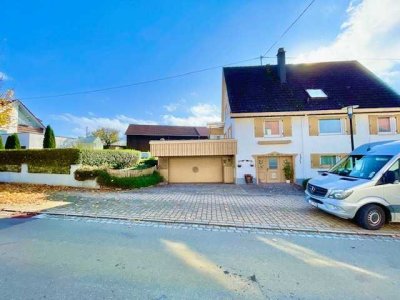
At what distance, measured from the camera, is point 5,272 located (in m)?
3.41

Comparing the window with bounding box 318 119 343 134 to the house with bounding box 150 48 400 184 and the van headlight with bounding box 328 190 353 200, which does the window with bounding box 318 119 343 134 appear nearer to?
the house with bounding box 150 48 400 184

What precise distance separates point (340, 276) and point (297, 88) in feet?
52.0

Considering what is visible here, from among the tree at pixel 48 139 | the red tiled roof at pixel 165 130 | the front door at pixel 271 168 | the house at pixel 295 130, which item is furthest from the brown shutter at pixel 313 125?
the red tiled roof at pixel 165 130

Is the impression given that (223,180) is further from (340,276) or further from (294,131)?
(340,276)

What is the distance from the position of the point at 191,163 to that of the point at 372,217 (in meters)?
12.5

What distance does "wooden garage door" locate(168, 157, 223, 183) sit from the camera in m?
17.0

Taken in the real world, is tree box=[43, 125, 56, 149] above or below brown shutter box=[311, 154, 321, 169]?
above

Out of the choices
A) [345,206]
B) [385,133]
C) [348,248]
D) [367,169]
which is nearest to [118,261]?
[348,248]

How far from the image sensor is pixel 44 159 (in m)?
13.4

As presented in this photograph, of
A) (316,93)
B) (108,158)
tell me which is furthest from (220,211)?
(316,93)

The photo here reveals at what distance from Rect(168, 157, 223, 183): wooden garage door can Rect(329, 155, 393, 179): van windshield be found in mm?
9933

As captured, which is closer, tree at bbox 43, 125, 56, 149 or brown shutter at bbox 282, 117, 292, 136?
brown shutter at bbox 282, 117, 292, 136

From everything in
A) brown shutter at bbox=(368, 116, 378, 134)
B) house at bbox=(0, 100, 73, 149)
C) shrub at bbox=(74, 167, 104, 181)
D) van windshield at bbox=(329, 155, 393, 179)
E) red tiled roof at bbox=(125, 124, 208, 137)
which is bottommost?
shrub at bbox=(74, 167, 104, 181)

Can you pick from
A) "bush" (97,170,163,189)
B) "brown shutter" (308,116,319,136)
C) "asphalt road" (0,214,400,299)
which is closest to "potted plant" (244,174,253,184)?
"brown shutter" (308,116,319,136)
